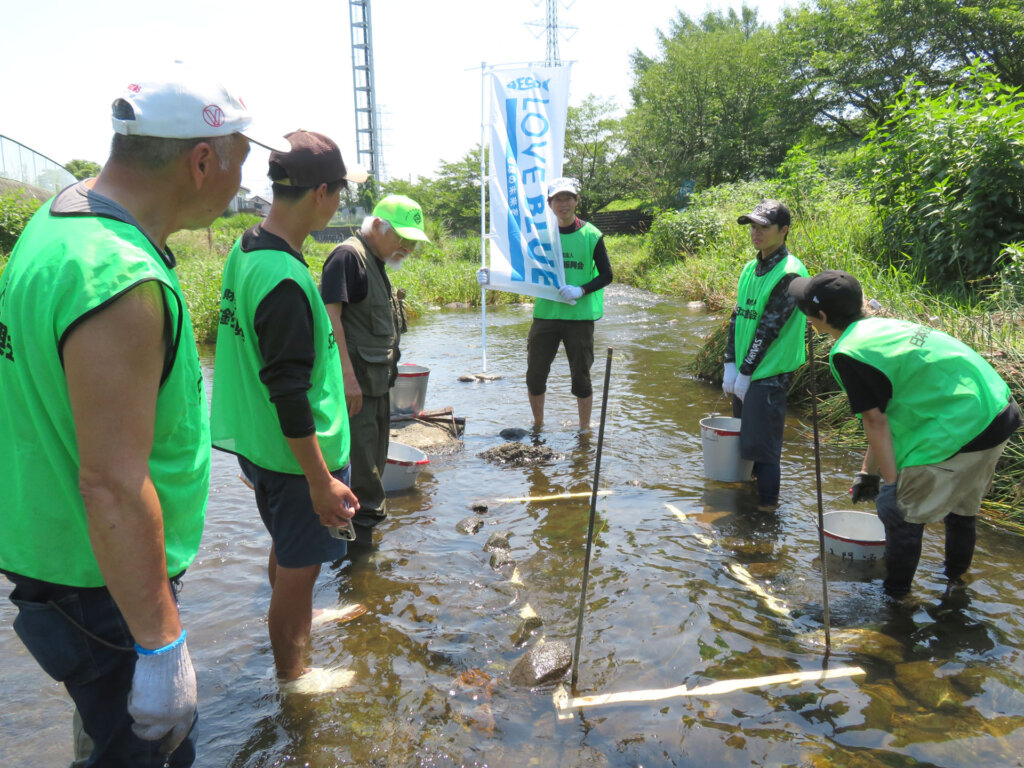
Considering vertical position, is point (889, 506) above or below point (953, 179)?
below

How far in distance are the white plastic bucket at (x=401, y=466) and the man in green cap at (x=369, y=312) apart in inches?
39.1

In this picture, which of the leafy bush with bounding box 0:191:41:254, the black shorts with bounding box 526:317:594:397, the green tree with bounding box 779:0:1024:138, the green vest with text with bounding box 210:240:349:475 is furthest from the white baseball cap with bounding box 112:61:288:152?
the green tree with bounding box 779:0:1024:138

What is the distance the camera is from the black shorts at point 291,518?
2.50 meters

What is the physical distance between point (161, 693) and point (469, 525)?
3121mm

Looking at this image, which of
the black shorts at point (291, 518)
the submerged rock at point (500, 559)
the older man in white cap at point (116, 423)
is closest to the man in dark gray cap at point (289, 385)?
the black shorts at point (291, 518)

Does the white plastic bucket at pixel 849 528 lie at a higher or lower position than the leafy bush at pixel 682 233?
lower

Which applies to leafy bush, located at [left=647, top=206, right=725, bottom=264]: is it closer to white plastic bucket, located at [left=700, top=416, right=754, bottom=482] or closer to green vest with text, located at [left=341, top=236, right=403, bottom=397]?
white plastic bucket, located at [left=700, top=416, right=754, bottom=482]

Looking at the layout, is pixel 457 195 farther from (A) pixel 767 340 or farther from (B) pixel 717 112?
(A) pixel 767 340

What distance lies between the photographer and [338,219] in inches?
1758

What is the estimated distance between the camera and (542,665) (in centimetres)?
287

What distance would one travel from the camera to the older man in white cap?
4.12 feet

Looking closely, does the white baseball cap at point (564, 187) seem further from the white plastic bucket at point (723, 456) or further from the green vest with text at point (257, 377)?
the green vest with text at point (257, 377)

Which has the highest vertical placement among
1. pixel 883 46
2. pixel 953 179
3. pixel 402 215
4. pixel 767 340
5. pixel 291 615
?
pixel 883 46

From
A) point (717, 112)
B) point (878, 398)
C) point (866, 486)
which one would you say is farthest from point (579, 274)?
point (717, 112)
